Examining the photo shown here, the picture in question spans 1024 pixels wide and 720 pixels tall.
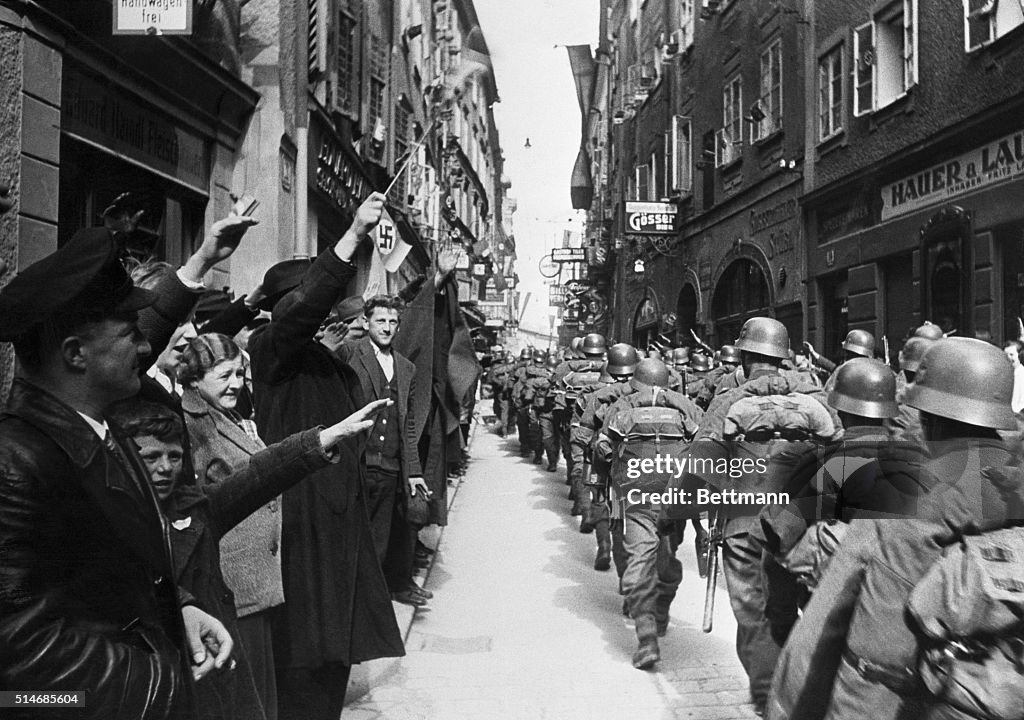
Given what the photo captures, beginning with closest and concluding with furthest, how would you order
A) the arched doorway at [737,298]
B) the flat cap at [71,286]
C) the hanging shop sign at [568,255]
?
the flat cap at [71,286] < the arched doorway at [737,298] < the hanging shop sign at [568,255]

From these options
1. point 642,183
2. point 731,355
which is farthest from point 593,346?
point 642,183

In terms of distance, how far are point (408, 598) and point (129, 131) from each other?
438 centimetres

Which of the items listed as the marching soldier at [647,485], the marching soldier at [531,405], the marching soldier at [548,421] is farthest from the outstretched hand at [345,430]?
the marching soldier at [531,405]

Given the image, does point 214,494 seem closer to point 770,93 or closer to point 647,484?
point 647,484

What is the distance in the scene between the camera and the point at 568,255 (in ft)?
131

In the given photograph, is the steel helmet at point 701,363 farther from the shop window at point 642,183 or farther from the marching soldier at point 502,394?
the shop window at point 642,183

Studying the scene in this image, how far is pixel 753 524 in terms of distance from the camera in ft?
15.9

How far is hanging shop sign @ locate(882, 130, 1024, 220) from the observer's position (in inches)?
431

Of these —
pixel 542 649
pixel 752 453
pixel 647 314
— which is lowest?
pixel 542 649

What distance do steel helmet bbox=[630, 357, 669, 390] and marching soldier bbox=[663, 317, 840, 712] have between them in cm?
127

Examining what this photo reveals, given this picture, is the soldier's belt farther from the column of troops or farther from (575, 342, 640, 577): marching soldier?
(575, 342, 640, 577): marching soldier

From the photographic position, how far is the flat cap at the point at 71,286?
69.1 inches

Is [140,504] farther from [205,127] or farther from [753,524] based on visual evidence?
[205,127]

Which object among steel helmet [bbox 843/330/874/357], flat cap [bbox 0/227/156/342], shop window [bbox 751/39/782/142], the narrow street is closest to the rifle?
the narrow street
